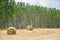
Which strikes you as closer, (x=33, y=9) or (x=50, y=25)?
(x=50, y=25)

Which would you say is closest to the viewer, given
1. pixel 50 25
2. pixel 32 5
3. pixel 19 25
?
pixel 19 25

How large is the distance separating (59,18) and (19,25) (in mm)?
21068

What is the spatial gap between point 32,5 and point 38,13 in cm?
1087

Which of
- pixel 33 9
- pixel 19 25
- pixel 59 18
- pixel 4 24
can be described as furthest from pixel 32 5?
pixel 4 24

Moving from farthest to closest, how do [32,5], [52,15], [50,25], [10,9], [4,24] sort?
[32,5]
[52,15]
[50,25]
[4,24]
[10,9]

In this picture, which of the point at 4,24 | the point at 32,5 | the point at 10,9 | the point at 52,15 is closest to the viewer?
the point at 10,9

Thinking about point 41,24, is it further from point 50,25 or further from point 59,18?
point 59,18

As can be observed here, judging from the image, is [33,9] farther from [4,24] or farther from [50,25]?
[4,24]

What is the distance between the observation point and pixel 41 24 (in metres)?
86.2

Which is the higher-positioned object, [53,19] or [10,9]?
[10,9]

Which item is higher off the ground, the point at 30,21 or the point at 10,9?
the point at 10,9

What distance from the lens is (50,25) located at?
8575 centimetres

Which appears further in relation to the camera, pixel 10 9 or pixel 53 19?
pixel 53 19

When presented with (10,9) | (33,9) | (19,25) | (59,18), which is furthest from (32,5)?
(10,9)
